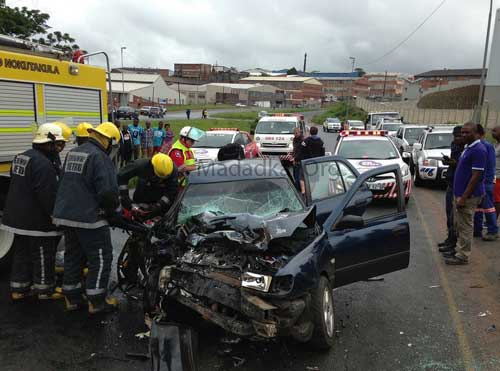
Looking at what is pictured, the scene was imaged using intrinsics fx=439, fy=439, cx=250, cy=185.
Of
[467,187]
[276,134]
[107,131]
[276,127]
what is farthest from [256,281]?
[276,127]

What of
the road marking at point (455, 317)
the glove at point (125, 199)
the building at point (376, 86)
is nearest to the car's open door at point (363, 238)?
the road marking at point (455, 317)

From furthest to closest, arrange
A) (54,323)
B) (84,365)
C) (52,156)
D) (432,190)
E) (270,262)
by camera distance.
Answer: (432,190)
(52,156)
(54,323)
(84,365)
(270,262)

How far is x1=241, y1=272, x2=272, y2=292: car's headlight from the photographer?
3.16 metres

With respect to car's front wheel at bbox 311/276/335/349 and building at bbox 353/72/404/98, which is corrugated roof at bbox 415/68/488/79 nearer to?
building at bbox 353/72/404/98

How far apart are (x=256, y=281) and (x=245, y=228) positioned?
587 mm

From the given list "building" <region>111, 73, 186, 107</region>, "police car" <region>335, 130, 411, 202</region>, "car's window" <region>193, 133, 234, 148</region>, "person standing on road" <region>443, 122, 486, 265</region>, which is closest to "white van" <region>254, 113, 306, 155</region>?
"car's window" <region>193, 133, 234, 148</region>

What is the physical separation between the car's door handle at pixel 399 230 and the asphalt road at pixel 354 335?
0.84 metres

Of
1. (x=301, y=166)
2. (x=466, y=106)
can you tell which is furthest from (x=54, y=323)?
(x=466, y=106)

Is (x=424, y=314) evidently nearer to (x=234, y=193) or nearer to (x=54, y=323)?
(x=234, y=193)

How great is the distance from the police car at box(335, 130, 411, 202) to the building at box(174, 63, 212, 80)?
13665cm

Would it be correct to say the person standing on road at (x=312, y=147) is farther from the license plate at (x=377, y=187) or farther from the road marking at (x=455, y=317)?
the road marking at (x=455, y=317)

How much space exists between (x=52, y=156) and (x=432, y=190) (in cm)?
1005

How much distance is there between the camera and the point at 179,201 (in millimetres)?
4539

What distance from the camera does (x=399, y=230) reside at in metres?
4.52
